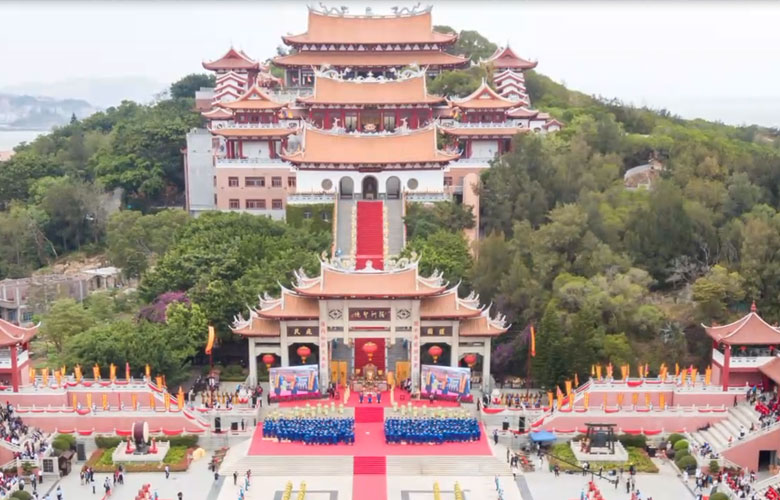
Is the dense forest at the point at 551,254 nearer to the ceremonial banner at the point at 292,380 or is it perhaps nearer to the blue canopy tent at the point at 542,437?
the blue canopy tent at the point at 542,437

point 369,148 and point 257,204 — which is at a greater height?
point 369,148

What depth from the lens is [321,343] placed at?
1256 inches

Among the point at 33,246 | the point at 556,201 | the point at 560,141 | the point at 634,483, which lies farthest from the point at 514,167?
the point at 33,246

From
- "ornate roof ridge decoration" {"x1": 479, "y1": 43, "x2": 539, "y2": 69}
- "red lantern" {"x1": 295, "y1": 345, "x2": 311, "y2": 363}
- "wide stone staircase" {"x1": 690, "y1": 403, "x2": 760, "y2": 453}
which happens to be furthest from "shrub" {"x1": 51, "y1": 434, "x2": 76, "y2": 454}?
"ornate roof ridge decoration" {"x1": 479, "y1": 43, "x2": 539, "y2": 69}

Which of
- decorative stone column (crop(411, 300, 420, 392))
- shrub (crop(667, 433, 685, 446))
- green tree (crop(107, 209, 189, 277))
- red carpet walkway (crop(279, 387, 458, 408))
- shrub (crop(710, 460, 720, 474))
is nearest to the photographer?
shrub (crop(710, 460, 720, 474))

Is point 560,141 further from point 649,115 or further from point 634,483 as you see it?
point 634,483

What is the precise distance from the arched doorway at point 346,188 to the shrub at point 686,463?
20621 millimetres

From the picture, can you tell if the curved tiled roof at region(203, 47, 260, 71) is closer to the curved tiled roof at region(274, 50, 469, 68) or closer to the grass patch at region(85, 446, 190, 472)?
the curved tiled roof at region(274, 50, 469, 68)

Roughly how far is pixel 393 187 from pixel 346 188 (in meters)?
2.13

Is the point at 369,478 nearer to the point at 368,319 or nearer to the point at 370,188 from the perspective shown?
the point at 368,319

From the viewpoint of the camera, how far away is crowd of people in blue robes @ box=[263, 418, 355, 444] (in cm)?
2861

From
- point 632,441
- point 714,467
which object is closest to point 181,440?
point 632,441

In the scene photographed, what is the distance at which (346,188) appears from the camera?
43.5m

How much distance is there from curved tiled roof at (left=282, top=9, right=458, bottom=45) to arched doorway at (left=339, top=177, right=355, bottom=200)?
12.1 metres
